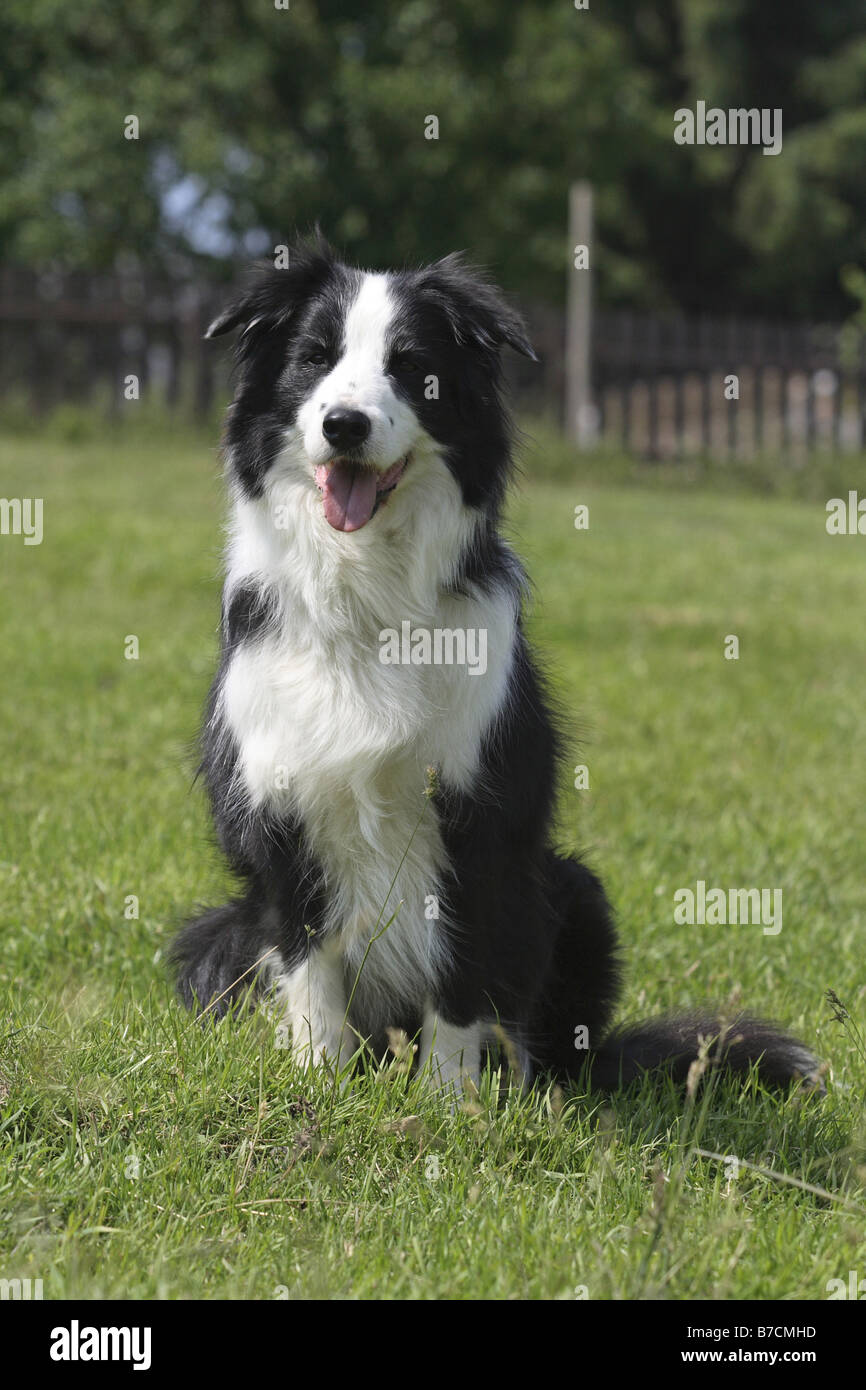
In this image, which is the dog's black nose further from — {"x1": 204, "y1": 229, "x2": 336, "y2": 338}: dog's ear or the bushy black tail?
the bushy black tail

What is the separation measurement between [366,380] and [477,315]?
13.4 inches

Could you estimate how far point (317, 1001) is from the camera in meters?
3.24

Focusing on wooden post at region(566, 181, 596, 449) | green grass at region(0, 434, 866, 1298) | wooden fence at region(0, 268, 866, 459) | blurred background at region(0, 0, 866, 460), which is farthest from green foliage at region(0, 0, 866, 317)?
green grass at region(0, 434, 866, 1298)

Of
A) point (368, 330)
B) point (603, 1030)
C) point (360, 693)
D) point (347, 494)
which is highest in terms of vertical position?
point (368, 330)

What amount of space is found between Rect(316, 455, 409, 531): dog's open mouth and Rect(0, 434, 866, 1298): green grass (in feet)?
2.12

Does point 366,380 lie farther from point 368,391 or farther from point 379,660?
point 379,660

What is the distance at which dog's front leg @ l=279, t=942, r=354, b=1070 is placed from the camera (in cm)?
322

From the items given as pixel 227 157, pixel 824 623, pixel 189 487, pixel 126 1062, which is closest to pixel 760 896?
pixel 126 1062

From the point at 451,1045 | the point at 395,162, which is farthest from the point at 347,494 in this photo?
the point at 395,162

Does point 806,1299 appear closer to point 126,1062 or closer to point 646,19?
point 126,1062

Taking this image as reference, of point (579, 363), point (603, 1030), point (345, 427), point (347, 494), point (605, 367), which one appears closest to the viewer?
point (345, 427)

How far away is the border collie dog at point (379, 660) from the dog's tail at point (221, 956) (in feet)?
0.34

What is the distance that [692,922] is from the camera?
4504 mm

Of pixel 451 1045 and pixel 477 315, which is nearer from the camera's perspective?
pixel 477 315
